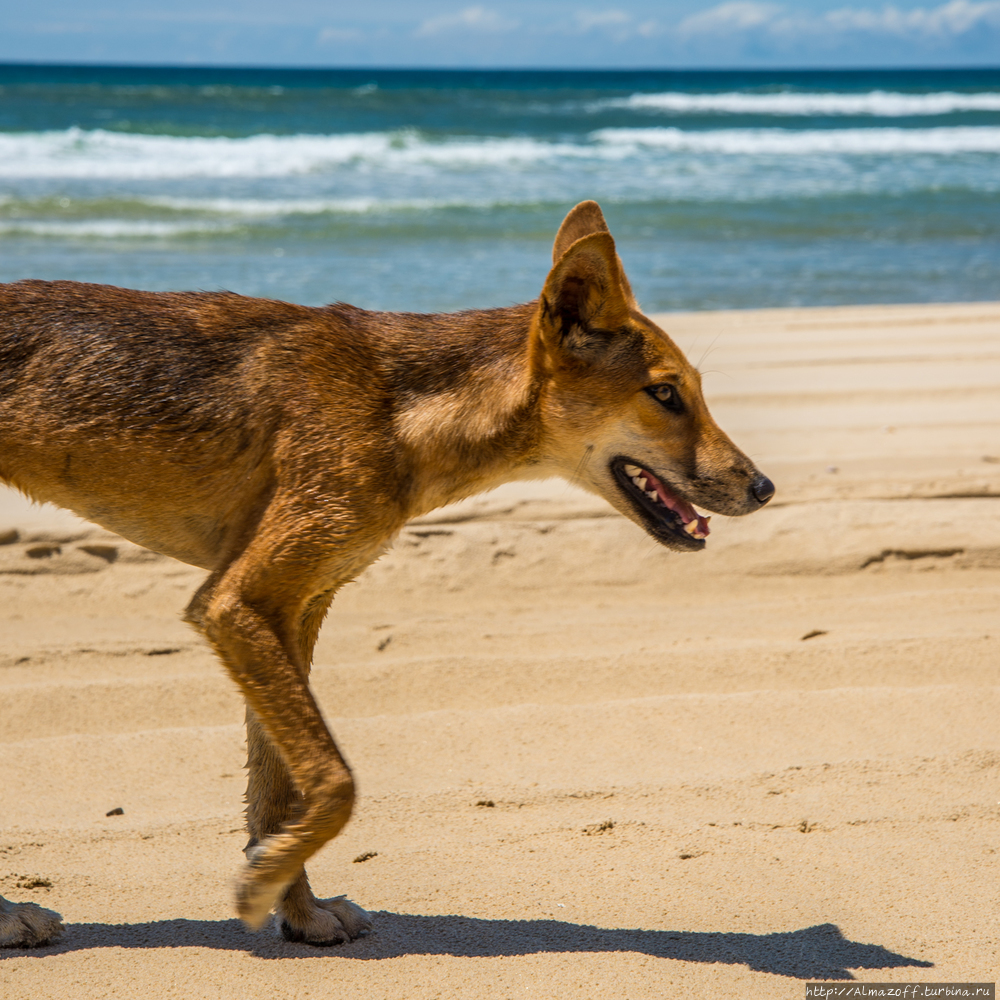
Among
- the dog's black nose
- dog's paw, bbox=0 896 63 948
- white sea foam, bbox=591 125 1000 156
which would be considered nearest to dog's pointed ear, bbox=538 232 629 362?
the dog's black nose

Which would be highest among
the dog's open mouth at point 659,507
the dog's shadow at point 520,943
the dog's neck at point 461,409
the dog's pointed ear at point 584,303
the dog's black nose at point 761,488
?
the dog's pointed ear at point 584,303

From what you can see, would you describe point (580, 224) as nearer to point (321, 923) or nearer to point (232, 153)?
point (321, 923)

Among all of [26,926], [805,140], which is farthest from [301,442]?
[805,140]

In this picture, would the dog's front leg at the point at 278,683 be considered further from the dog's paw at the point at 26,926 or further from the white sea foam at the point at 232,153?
the white sea foam at the point at 232,153

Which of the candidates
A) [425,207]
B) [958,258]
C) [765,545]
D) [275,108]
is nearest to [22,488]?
[765,545]

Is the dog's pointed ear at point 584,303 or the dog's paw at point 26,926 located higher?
the dog's pointed ear at point 584,303

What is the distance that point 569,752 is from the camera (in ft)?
13.6

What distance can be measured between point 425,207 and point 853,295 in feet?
28.5

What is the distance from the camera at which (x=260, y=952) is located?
315 centimetres

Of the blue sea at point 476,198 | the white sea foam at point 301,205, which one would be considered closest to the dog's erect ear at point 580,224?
the blue sea at point 476,198

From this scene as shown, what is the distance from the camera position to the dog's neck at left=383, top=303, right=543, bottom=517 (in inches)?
126

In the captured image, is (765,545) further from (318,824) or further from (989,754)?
(318,824)

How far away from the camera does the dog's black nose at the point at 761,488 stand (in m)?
3.32

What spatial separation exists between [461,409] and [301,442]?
482mm
